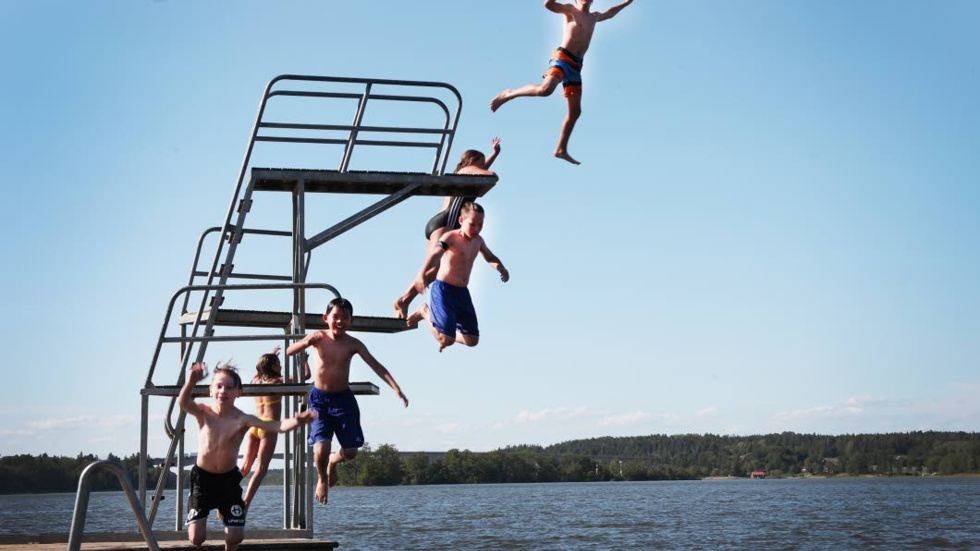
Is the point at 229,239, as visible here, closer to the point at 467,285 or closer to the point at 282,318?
the point at 282,318

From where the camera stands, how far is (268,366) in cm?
1395

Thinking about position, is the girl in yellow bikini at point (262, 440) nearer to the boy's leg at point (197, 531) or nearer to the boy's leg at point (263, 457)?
the boy's leg at point (263, 457)

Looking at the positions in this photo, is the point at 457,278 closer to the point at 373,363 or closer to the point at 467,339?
the point at 467,339

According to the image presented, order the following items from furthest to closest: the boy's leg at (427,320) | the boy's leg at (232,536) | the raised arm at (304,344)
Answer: the boy's leg at (427,320) → the raised arm at (304,344) → the boy's leg at (232,536)

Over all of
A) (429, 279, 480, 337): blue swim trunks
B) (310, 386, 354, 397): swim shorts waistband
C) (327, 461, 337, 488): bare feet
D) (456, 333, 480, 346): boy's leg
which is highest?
(429, 279, 480, 337): blue swim trunks

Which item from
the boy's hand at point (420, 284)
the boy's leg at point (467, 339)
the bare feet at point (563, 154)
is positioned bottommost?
the boy's leg at point (467, 339)

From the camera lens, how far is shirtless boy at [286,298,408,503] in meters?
12.4

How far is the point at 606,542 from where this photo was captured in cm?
5988

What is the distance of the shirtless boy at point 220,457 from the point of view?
11023 mm

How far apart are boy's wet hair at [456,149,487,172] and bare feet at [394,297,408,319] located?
1.68 meters

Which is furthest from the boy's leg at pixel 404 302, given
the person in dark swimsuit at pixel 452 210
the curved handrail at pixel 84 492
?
the curved handrail at pixel 84 492

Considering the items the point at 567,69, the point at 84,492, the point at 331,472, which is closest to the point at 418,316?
the point at 331,472

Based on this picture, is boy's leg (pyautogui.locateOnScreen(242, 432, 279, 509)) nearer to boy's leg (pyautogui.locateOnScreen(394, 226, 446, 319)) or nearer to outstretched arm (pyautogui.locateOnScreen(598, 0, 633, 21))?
boy's leg (pyautogui.locateOnScreen(394, 226, 446, 319))

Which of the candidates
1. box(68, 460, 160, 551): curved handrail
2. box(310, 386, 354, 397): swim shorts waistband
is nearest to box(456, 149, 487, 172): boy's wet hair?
box(310, 386, 354, 397): swim shorts waistband
